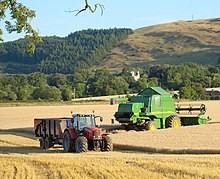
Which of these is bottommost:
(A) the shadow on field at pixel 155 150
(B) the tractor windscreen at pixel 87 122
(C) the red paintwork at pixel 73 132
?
(A) the shadow on field at pixel 155 150

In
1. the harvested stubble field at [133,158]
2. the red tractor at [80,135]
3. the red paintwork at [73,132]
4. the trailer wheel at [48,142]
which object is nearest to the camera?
the harvested stubble field at [133,158]

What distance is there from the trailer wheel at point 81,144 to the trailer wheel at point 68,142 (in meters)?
0.63

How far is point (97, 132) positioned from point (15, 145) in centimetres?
605

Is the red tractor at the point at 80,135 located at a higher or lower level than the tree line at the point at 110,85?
lower

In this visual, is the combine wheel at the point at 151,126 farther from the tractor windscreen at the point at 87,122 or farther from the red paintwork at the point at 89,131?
the red paintwork at the point at 89,131

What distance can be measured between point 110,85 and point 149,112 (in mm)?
49999

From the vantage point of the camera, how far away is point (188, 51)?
192 meters

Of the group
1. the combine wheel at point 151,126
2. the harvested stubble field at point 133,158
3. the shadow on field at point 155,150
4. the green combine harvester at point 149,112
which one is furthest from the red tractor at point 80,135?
the combine wheel at point 151,126

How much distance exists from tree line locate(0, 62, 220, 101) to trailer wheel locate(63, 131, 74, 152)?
4727cm

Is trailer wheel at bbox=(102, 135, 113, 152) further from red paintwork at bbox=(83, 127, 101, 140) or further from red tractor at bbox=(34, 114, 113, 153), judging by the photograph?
red paintwork at bbox=(83, 127, 101, 140)

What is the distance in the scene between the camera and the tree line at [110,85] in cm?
7644

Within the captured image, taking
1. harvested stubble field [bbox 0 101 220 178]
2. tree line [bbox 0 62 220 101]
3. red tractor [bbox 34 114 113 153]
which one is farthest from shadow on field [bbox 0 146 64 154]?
tree line [bbox 0 62 220 101]

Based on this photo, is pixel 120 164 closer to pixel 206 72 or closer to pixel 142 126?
pixel 142 126

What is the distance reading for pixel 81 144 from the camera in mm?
23703
